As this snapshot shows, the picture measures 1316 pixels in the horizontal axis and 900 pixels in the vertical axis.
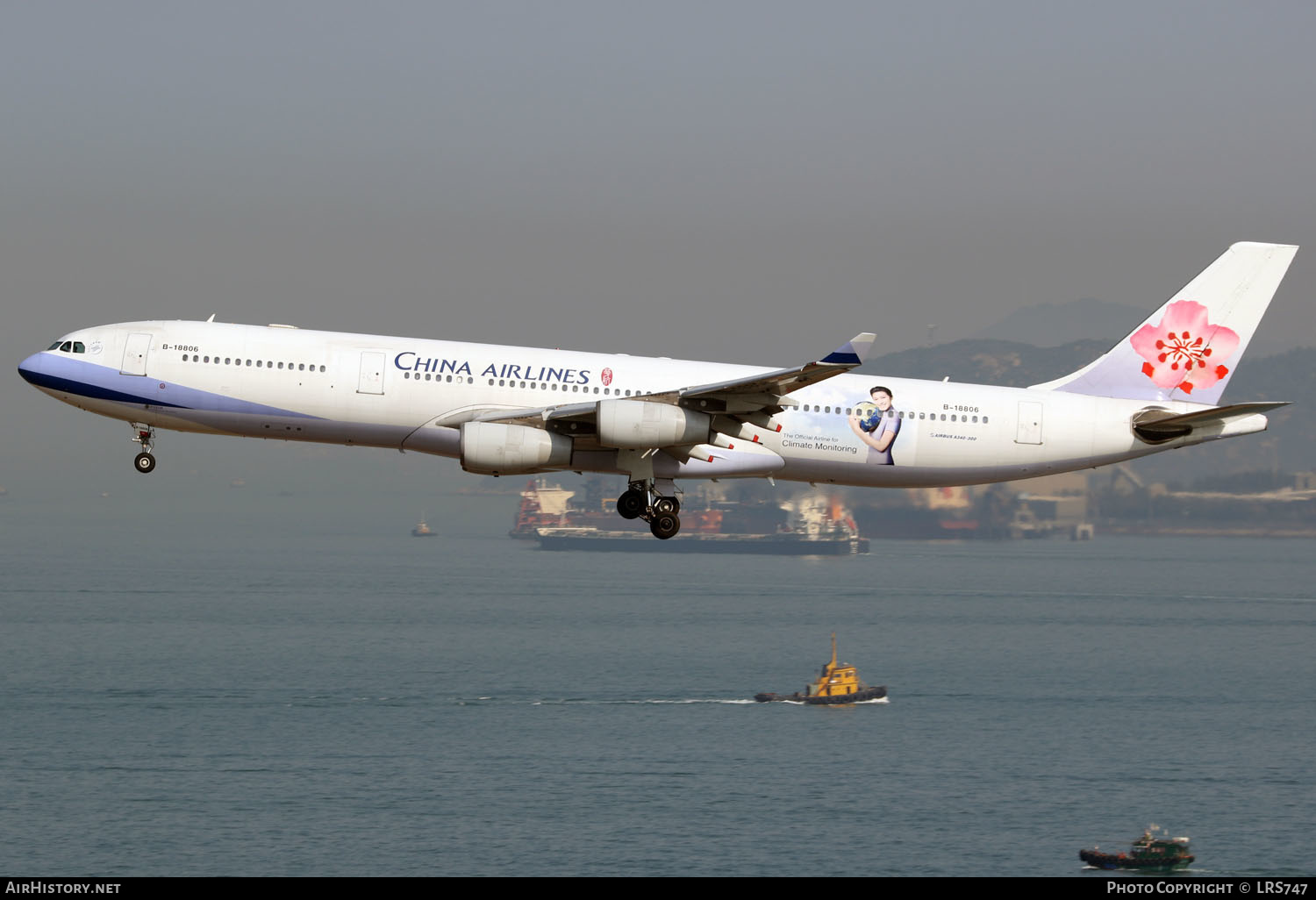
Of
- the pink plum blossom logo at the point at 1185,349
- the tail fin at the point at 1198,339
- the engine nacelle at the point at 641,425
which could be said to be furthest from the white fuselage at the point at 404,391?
the pink plum blossom logo at the point at 1185,349

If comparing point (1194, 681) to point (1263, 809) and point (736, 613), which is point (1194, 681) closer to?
point (1263, 809)

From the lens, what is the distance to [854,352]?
3241 cm

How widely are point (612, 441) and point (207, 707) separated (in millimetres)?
92617

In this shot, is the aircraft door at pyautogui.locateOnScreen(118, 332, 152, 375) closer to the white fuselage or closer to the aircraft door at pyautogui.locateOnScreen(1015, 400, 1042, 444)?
the white fuselage

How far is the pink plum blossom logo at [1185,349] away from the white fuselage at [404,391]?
378 cm

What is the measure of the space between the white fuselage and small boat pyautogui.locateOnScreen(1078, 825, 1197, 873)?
48791 mm

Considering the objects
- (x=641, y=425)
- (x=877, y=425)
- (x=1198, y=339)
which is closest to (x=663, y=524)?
(x=641, y=425)

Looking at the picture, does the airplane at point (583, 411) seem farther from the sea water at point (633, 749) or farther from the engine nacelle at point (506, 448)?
the sea water at point (633, 749)

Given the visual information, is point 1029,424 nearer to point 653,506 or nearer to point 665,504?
point 665,504

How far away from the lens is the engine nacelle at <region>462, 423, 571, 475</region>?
35.8 m

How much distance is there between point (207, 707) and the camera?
117000 mm

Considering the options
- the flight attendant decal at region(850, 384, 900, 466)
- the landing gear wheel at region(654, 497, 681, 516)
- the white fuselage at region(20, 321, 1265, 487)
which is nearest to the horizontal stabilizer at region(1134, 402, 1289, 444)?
the white fuselage at region(20, 321, 1265, 487)

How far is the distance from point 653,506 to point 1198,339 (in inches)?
761
